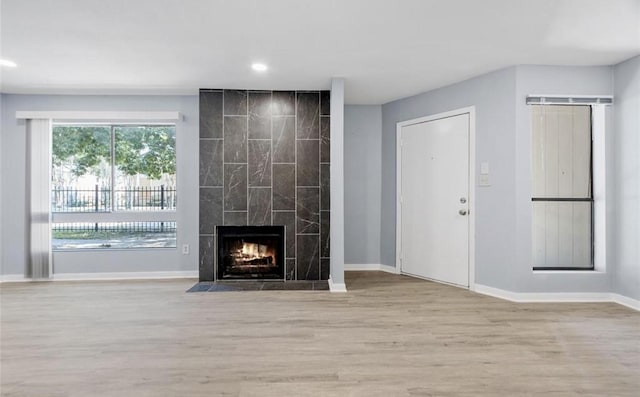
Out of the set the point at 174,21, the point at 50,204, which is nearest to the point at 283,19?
the point at 174,21

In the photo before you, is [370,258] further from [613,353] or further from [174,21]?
[174,21]

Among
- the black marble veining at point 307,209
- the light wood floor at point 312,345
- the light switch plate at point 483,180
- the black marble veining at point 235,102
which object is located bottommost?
the light wood floor at point 312,345

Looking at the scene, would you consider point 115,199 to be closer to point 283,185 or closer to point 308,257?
point 283,185

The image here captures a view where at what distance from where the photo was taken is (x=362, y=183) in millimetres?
5371

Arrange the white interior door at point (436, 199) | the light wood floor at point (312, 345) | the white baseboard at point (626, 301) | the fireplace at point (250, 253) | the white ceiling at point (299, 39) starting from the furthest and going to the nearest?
the fireplace at point (250, 253) → the white interior door at point (436, 199) → the white baseboard at point (626, 301) → the white ceiling at point (299, 39) → the light wood floor at point (312, 345)

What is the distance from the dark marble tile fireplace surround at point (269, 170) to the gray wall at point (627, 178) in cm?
321

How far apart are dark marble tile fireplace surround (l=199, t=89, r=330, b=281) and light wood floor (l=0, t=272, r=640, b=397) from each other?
3.00 feet

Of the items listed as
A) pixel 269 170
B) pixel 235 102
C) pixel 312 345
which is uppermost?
pixel 235 102

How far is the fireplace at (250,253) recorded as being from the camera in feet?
15.5

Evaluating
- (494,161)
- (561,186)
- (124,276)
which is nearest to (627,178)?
(561,186)

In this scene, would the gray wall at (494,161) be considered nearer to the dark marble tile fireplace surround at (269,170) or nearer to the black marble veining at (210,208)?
the dark marble tile fireplace surround at (269,170)

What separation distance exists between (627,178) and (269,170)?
13.1 feet

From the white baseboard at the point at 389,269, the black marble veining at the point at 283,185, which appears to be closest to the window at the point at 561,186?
the white baseboard at the point at 389,269

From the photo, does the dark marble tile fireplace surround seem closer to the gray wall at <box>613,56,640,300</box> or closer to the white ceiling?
the white ceiling
